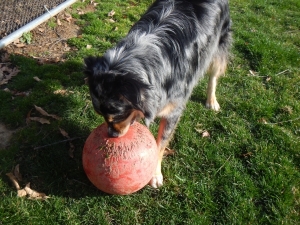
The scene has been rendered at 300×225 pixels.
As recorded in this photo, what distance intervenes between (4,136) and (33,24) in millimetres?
2770

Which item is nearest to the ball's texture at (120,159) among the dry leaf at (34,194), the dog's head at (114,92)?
the dog's head at (114,92)

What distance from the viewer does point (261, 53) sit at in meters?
6.38

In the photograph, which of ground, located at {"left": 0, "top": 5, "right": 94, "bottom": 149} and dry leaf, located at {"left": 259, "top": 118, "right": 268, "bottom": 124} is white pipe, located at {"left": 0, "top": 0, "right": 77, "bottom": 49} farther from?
dry leaf, located at {"left": 259, "top": 118, "right": 268, "bottom": 124}

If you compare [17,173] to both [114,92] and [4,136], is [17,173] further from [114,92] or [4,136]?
[114,92]

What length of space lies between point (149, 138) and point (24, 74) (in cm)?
298

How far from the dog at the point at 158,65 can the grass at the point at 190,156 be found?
0.49 meters

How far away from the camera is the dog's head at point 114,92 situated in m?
2.65

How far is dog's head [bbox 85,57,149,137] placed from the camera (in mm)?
2646

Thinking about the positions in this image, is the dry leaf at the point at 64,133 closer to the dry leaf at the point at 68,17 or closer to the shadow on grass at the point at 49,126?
the shadow on grass at the point at 49,126

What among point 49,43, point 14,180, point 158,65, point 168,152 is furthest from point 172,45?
point 49,43

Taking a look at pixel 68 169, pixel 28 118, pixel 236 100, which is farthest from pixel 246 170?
pixel 28 118

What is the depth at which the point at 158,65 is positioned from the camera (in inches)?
126

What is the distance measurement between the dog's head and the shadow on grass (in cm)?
118

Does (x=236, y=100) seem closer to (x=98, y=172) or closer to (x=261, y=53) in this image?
(x=261, y=53)
